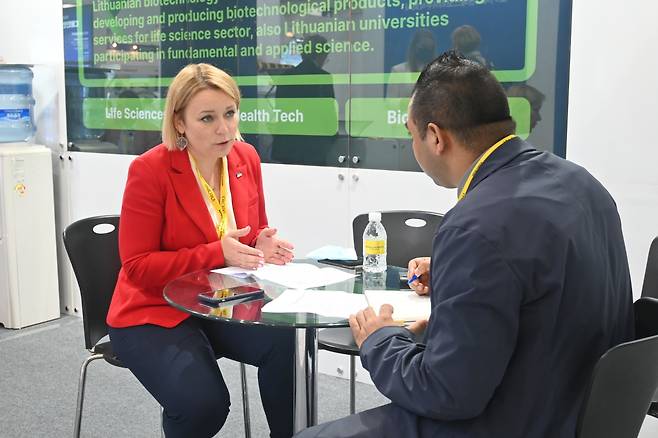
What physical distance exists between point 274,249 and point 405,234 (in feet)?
2.25

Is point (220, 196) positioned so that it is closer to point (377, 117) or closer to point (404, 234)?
point (404, 234)

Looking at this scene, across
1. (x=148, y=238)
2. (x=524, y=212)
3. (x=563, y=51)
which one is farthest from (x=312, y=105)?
(x=524, y=212)

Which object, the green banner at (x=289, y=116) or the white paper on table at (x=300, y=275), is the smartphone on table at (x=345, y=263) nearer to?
the white paper on table at (x=300, y=275)

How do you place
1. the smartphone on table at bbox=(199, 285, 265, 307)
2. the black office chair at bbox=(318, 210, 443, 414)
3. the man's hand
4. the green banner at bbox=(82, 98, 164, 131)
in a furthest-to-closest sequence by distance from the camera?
the green banner at bbox=(82, 98, 164, 131) < the black office chair at bbox=(318, 210, 443, 414) < the smartphone on table at bbox=(199, 285, 265, 307) < the man's hand

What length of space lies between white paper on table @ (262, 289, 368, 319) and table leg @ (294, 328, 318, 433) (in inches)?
4.9

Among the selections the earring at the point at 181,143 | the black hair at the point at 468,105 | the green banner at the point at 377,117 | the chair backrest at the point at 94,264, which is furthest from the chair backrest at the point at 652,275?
the chair backrest at the point at 94,264

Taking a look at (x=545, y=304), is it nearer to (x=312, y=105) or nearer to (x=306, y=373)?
(x=306, y=373)

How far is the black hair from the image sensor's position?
157 cm

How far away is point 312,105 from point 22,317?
7.79 ft

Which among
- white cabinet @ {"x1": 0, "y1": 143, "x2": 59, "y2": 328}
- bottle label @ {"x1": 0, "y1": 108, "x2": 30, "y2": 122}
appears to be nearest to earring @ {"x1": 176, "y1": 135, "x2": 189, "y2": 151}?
white cabinet @ {"x1": 0, "y1": 143, "x2": 59, "y2": 328}

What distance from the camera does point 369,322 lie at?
5.73ft

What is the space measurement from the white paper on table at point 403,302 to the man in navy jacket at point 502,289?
35cm

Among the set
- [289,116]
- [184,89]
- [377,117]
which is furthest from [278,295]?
[289,116]

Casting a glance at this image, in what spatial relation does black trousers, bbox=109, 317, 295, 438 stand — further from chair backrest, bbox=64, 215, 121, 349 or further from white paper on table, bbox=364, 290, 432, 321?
white paper on table, bbox=364, 290, 432, 321
